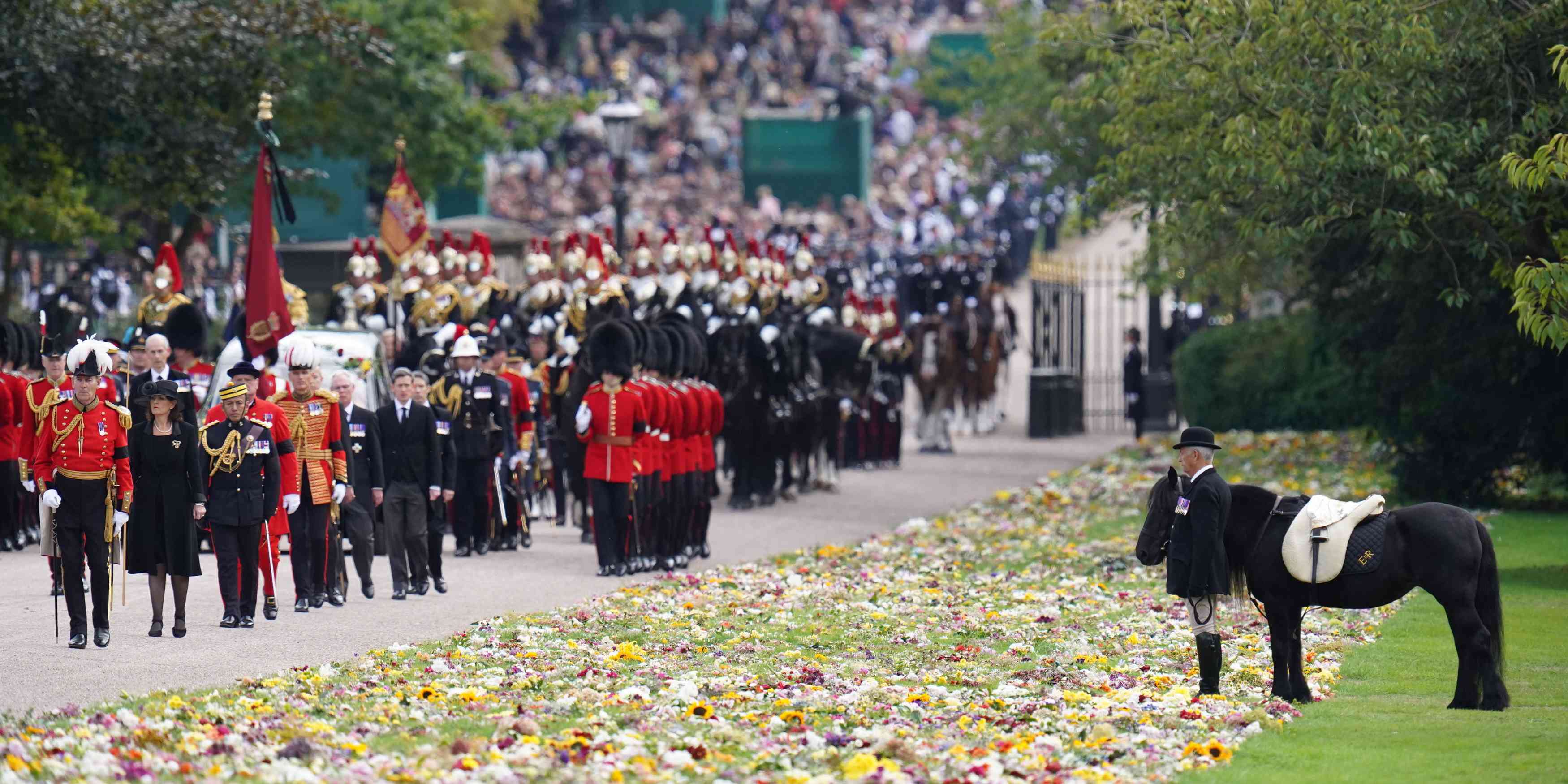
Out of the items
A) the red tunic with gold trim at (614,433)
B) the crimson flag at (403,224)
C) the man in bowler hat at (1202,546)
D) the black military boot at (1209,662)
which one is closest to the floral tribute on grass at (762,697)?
the black military boot at (1209,662)

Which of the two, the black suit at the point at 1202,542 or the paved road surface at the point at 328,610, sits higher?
the black suit at the point at 1202,542

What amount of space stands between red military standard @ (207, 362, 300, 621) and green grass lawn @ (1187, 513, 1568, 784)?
630cm

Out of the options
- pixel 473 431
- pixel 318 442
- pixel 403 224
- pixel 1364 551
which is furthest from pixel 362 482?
pixel 1364 551

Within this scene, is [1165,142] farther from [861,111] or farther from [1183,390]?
[861,111]

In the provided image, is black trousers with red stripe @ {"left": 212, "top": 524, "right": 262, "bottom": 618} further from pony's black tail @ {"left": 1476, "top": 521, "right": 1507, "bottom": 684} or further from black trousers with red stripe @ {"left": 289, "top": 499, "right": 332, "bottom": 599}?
pony's black tail @ {"left": 1476, "top": 521, "right": 1507, "bottom": 684}

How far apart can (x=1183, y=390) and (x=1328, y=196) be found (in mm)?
15731

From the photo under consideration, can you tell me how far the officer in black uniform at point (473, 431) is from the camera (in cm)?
1744

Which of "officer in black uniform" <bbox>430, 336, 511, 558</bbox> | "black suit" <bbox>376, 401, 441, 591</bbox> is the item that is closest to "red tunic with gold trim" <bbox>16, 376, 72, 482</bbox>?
"black suit" <bbox>376, 401, 441, 591</bbox>

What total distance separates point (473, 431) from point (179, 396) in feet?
14.1

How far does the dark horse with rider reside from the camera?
1078cm

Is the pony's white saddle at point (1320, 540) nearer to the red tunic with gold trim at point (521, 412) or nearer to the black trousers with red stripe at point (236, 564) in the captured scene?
the black trousers with red stripe at point (236, 564)

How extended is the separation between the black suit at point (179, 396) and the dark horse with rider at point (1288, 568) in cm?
573

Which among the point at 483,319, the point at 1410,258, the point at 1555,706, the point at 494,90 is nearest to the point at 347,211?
the point at 494,90

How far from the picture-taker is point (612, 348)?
1725 cm
